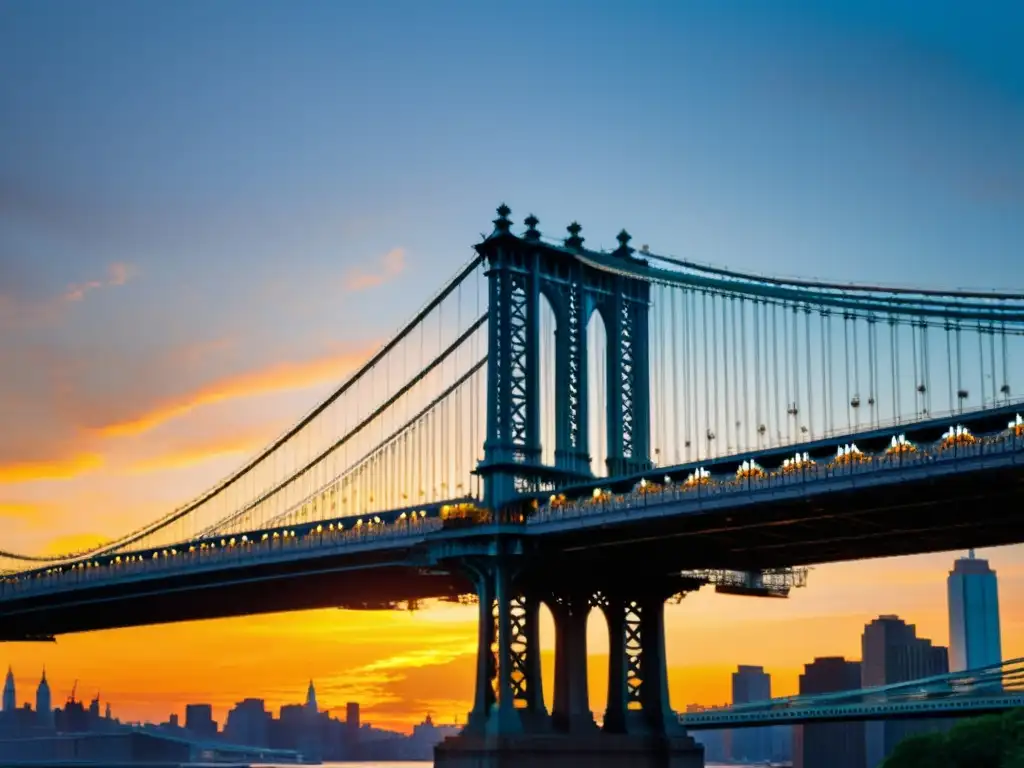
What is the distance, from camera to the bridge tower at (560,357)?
100 meters

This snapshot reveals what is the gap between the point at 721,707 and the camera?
6850 inches

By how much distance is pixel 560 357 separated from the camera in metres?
104

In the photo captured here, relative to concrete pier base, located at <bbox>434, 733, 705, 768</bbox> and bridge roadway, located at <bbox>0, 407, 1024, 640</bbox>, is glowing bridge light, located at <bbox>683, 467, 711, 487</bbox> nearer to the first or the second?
bridge roadway, located at <bbox>0, 407, 1024, 640</bbox>

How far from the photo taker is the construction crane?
357 feet

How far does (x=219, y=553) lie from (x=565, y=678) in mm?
30850

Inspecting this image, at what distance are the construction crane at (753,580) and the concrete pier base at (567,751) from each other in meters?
9.33

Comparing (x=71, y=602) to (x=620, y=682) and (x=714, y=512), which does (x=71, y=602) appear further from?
(x=714, y=512)

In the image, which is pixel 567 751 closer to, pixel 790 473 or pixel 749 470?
pixel 749 470

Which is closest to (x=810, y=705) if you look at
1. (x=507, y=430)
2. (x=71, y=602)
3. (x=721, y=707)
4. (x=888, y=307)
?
(x=721, y=707)

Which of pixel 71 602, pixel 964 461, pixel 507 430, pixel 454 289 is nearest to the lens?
pixel 964 461

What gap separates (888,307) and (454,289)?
3588 centimetres

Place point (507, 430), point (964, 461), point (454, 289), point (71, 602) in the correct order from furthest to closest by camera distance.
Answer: point (71, 602) < point (454, 289) < point (507, 430) < point (964, 461)

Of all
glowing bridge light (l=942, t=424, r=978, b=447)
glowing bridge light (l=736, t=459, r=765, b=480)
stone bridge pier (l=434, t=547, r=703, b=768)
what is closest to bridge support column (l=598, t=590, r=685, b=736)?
stone bridge pier (l=434, t=547, r=703, b=768)

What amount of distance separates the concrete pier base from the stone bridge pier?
0.05m
